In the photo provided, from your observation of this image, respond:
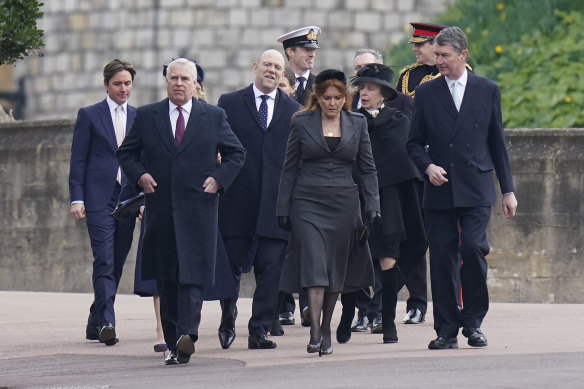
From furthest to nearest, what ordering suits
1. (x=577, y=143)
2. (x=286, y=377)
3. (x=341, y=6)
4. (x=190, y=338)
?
(x=341, y=6) < (x=577, y=143) < (x=190, y=338) < (x=286, y=377)

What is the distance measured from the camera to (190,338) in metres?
10.9

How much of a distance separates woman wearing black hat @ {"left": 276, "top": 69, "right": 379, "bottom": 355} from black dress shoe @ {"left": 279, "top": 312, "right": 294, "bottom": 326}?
2.45m

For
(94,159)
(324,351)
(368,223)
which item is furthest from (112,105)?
(324,351)

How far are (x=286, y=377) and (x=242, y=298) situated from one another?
720 centimetres

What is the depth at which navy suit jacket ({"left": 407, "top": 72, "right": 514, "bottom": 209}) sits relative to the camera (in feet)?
37.2

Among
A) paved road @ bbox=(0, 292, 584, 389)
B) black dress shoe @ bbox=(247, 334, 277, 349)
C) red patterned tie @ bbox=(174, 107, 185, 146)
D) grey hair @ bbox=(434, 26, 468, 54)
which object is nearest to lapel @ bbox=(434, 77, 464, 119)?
grey hair @ bbox=(434, 26, 468, 54)

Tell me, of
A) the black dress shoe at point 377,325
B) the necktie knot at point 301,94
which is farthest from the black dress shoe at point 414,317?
the necktie knot at point 301,94

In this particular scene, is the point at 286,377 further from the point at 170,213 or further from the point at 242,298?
the point at 242,298

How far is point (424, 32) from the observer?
45.2ft

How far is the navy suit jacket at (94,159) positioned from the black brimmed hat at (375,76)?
5.32 feet

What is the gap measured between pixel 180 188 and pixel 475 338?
1945mm

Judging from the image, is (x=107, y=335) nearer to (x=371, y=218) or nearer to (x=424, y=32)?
(x=371, y=218)

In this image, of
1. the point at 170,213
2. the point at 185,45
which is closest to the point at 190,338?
→ the point at 170,213

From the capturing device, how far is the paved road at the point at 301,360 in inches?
379
